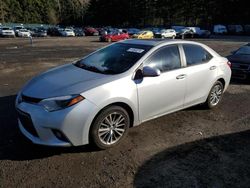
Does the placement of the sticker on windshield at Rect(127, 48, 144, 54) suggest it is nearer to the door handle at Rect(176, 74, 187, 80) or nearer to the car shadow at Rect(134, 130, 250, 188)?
the door handle at Rect(176, 74, 187, 80)

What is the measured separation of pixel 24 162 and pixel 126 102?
170cm

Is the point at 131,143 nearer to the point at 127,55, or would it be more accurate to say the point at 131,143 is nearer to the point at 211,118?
the point at 127,55

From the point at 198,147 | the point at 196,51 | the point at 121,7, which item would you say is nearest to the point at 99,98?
the point at 198,147

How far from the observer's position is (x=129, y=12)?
8675 centimetres

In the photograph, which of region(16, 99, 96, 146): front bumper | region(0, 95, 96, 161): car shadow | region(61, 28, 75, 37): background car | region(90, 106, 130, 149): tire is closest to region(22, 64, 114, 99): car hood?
region(16, 99, 96, 146): front bumper

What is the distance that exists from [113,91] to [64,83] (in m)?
0.75

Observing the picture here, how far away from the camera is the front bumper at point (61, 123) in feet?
13.9

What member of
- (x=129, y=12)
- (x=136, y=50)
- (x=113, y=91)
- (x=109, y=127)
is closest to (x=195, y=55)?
(x=136, y=50)

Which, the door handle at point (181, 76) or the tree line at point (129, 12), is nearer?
the door handle at point (181, 76)

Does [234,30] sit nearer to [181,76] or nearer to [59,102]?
[181,76]

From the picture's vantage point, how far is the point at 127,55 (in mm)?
5434

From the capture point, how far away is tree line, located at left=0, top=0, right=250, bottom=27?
2805 inches

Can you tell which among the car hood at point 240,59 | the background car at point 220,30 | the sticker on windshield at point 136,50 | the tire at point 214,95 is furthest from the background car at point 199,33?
the sticker on windshield at point 136,50

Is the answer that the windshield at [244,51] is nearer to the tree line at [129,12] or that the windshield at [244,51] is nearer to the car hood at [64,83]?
the car hood at [64,83]
